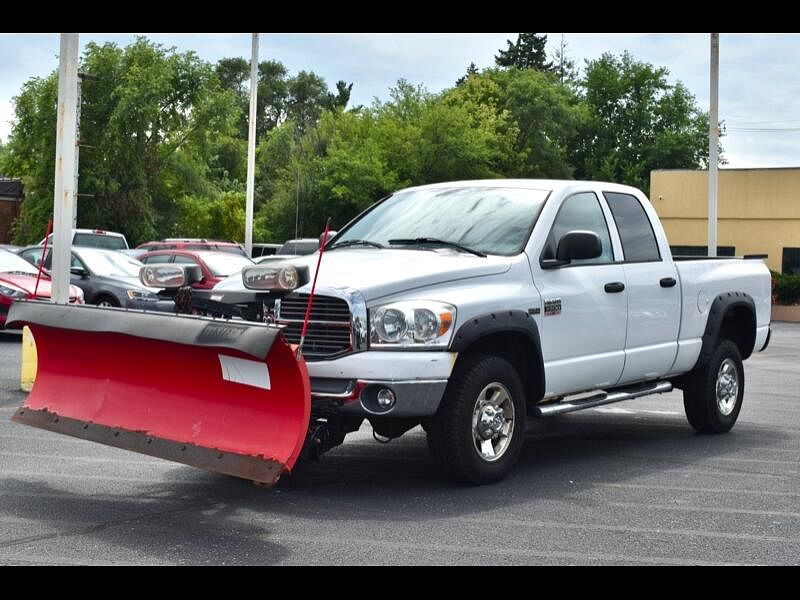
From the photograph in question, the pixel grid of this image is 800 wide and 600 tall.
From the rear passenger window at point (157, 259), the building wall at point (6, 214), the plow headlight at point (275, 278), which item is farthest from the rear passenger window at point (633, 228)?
the building wall at point (6, 214)

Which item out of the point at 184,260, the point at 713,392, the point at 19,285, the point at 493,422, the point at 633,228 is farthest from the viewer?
the point at 184,260

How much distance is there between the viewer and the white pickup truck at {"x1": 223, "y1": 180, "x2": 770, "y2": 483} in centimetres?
700

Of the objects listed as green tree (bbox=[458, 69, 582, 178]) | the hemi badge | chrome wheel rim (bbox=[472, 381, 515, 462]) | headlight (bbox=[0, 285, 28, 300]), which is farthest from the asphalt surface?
green tree (bbox=[458, 69, 582, 178])

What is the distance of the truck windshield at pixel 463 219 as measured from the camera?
8094 millimetres

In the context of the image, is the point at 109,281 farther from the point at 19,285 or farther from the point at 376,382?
the point at 376,382

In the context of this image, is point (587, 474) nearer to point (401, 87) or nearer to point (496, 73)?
point (401, 87)

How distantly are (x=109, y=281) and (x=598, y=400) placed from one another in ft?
41.0

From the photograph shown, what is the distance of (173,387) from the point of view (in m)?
7.05

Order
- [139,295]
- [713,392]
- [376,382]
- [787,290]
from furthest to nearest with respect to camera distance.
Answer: [787,290] < [139,295] < [713,392] < [376,382]

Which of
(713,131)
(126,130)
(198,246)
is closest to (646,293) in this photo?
(713,131)

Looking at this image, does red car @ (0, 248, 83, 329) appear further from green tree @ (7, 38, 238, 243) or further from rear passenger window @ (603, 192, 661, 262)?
green tree @ (7, 38, 238, 243)

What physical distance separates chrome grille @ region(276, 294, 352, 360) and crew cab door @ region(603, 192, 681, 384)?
2.60 metres

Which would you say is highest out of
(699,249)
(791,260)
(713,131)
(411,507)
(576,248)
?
(713,131)
